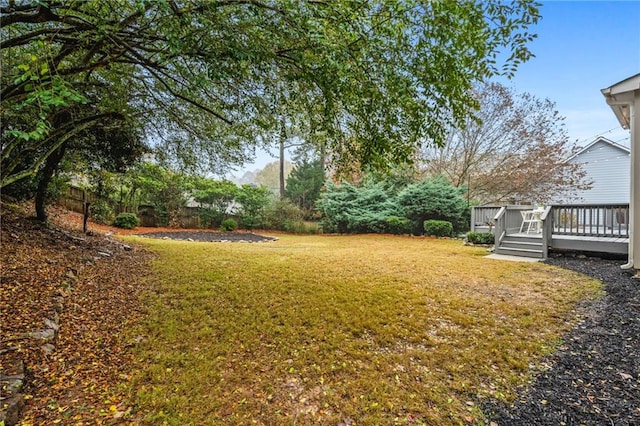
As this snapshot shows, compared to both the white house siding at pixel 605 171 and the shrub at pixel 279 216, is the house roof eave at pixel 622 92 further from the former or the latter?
the shrub at pixel 279 216

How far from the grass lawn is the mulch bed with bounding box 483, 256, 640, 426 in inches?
5.7

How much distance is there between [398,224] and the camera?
12.9 meters

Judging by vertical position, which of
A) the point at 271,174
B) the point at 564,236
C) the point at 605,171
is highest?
the point at 271,174

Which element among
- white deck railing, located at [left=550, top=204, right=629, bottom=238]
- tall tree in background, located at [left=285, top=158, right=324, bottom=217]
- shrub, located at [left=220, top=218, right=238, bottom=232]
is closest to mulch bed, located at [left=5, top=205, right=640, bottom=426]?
white deck railing, located at [left=550, top=204, right=629, bottom=238]

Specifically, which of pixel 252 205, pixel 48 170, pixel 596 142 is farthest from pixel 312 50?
pixel 596 142

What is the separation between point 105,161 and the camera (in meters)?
6.09

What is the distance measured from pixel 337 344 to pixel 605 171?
16400mm

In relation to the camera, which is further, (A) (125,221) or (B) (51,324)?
(A) (125,221)

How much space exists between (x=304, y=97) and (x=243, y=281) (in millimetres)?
2838

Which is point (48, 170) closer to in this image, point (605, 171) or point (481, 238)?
point (481, 238)

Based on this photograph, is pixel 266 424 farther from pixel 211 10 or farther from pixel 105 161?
pixel 105 161

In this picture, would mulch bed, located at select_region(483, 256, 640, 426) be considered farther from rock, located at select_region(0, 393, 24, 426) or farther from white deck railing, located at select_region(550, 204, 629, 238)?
white deck railing, located at select_region(550, 204, 629, 238)

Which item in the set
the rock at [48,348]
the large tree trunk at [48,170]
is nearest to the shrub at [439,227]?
the large tree trunk at [48,170]

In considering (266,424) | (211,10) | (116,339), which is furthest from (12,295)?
(211,10)
